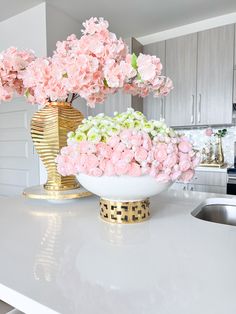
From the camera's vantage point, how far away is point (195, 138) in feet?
10.8

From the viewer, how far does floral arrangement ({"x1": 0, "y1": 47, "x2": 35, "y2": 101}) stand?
3.20 feet

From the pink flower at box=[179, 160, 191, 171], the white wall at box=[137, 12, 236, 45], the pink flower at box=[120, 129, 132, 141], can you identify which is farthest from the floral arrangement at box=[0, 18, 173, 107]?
the white wall at box=[137, 12, 236, 45]

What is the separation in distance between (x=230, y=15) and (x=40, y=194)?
3017 millimetres

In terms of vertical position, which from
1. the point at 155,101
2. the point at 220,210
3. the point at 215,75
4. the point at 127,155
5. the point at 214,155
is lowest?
the point at 220,210

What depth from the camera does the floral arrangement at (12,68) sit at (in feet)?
3.20

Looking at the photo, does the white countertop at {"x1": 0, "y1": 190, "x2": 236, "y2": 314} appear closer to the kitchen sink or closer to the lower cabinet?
the kitchen sink

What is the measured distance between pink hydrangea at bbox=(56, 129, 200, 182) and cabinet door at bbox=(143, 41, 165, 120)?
2.48m

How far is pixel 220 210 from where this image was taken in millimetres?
1118

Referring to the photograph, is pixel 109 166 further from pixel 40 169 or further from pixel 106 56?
pixel 40 169

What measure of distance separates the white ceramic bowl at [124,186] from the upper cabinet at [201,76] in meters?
2.32

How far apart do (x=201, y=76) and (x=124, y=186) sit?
8.37 feet

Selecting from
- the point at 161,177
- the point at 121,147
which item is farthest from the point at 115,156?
the point at 161,177

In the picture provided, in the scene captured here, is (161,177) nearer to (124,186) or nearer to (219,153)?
(124,186)

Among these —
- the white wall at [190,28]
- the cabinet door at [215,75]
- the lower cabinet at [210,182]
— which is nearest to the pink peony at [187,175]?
the lower cabinet at [210,182]
